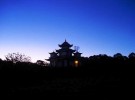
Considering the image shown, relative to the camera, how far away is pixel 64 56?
48.7 m

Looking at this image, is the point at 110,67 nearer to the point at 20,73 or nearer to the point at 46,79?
the point at 46,79

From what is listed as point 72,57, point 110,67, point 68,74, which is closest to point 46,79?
point 68,74

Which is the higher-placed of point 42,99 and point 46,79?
point 46,79

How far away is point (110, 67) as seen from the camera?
2636 cm

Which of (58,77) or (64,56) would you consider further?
(64,56)

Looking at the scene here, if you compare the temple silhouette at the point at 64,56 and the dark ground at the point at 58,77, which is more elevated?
the temple silhouette at the point at 64,56

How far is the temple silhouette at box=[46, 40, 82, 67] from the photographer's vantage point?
47.4 meters

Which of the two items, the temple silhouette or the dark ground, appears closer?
the dark ground

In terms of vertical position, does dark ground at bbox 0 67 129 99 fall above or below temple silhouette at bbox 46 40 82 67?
below

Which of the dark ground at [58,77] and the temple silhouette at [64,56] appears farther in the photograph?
the temple silhouette at [64,56]

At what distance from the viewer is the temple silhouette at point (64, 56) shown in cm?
4744

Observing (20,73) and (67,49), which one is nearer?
(20,73)

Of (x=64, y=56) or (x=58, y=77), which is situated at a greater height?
(x=64, y=56)

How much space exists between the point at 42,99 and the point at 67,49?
36107 millimetres
